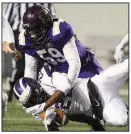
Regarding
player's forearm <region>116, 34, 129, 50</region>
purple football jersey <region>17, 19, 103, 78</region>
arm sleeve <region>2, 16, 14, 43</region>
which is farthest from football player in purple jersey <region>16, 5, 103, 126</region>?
player's forearm <region>116, 34, 129, 50</region>

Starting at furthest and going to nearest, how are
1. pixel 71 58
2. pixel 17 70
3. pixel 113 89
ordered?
pixel 17 70, pixel 113 89, pixel 71 58

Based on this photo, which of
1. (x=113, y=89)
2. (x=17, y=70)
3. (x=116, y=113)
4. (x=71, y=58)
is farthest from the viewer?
(x=17, y=70)

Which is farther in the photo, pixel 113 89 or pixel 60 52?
pixel 113 89

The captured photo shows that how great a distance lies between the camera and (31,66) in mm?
8852

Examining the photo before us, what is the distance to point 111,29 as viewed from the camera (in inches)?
350

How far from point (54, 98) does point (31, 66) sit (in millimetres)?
353

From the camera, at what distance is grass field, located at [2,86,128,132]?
8.86 metres

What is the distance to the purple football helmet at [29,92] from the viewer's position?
341 inches

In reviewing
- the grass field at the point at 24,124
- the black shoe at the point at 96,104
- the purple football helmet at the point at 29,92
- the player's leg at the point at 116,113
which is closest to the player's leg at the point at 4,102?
the grass field at the point at 24,124

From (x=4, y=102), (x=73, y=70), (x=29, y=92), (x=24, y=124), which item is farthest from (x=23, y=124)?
(x=73, y=70)

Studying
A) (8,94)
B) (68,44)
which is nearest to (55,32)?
(68,44)

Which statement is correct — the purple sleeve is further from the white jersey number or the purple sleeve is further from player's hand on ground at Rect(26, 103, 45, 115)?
player's hand on ground at Rect(26, 103, 45, 115)

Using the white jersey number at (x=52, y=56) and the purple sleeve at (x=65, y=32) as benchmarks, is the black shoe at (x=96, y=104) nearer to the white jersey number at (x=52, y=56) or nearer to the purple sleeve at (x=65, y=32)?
the white jersey number at (x=52, y=56)

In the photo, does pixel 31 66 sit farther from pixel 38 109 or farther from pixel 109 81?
pixel 109 81
